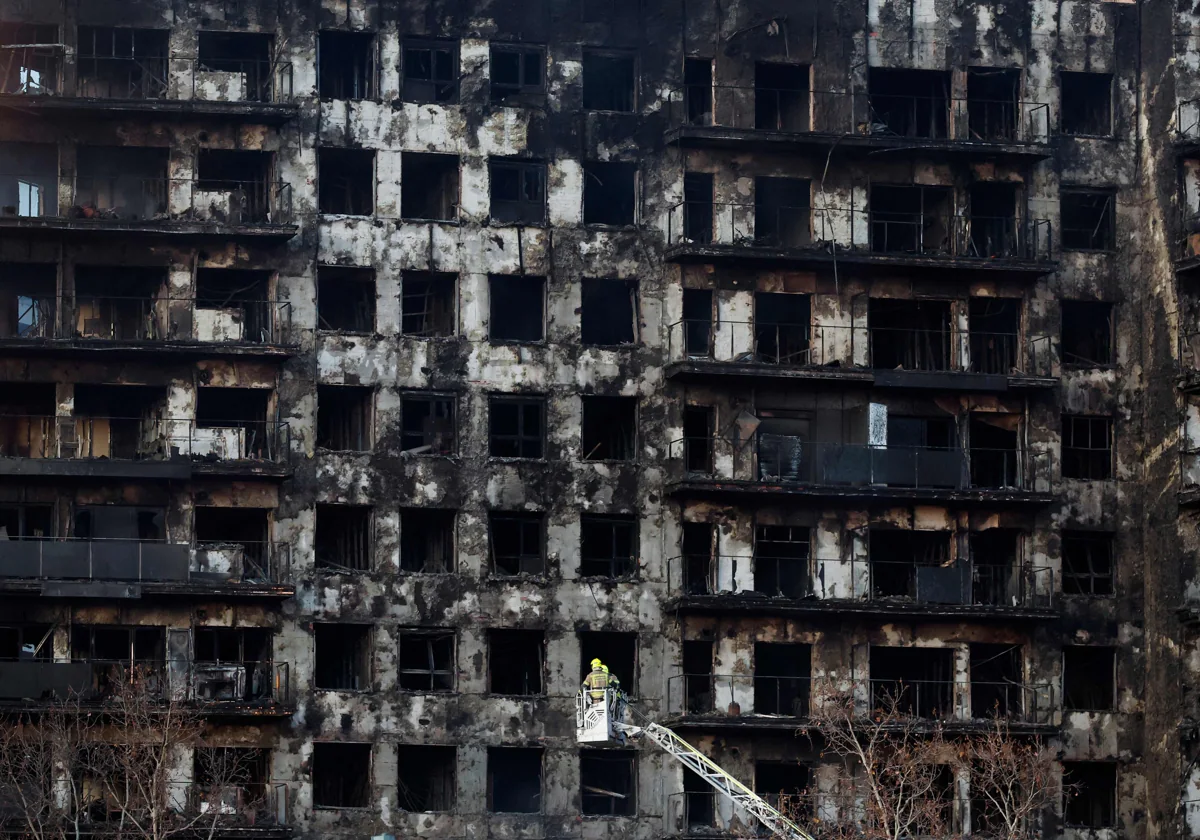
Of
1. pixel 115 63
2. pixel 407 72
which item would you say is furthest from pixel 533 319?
pixel 115 63

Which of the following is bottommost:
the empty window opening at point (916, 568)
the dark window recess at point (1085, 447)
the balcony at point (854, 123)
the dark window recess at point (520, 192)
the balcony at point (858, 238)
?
the empty window opening at point (916, 568)

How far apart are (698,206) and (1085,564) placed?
17.2m

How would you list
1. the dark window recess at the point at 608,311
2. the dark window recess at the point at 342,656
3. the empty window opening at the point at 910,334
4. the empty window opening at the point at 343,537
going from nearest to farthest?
1. the dark window recess at the point at 342,656
2. the empty window opening at the point at 343,537
3. the dark window recess at the point at 608,311
4. the empty window opening at the point at 910,334

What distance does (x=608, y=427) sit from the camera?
106 metres

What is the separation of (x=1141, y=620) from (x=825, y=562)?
10.7 m

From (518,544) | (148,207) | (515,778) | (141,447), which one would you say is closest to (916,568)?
(518,544)

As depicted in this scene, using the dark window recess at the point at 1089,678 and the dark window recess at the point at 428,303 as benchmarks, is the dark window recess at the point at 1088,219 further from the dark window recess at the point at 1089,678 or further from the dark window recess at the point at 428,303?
the dark window recess at the point at 428,303

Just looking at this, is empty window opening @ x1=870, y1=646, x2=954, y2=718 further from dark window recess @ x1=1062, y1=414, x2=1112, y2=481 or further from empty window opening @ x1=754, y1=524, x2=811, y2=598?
dark window recess @ x1=1062, y1=414, x2=1112, y2=481

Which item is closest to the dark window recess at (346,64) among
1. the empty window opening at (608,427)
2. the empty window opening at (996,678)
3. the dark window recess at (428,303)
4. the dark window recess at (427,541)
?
the dark window recess at (428,303)

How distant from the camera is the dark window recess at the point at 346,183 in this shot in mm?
106125

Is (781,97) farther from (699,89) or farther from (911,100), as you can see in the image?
(911,100)

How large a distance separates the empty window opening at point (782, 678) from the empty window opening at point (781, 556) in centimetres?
182

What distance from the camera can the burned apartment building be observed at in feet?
336

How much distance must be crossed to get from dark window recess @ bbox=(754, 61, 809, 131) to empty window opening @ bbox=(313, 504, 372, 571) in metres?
18.6
